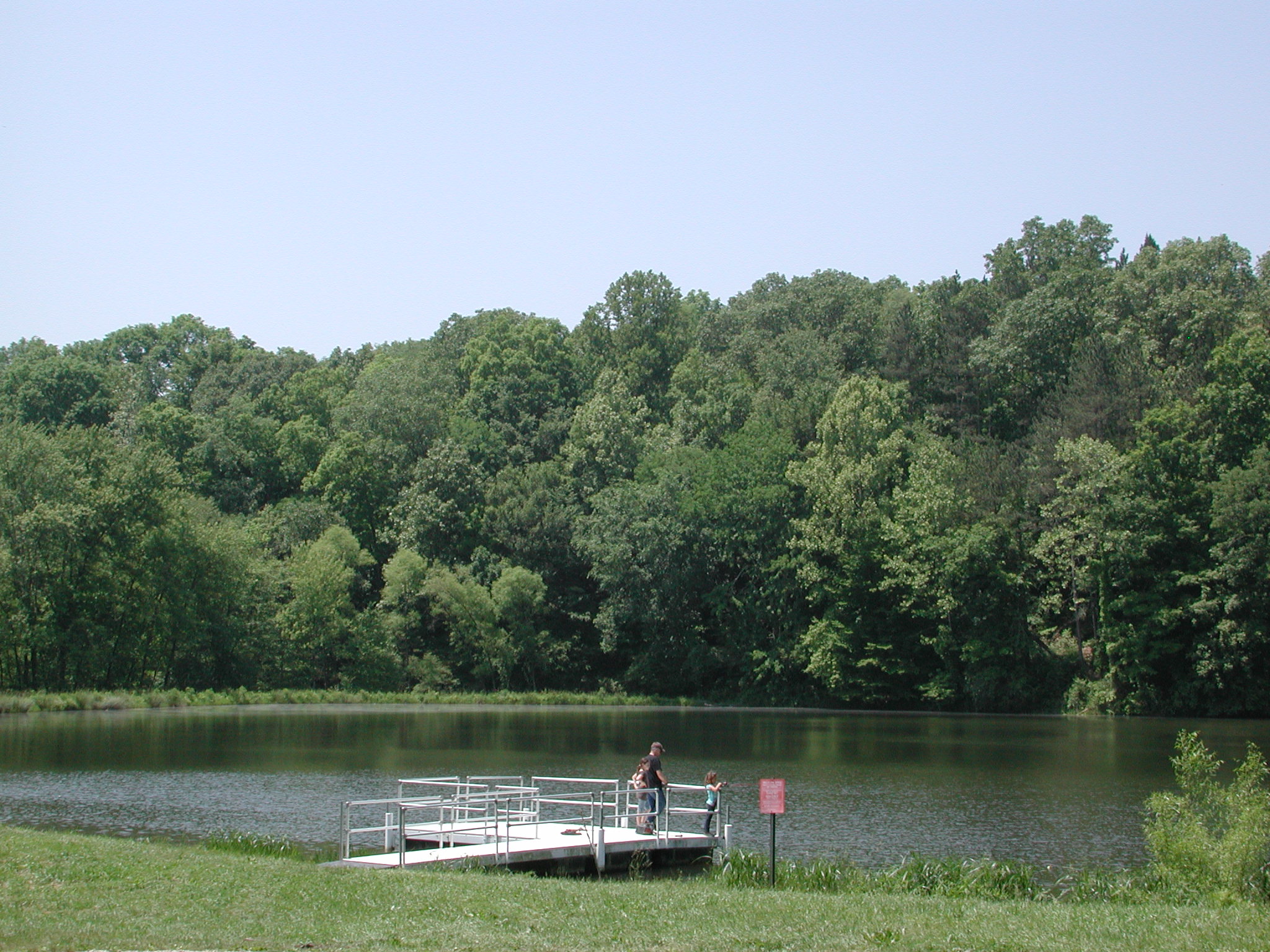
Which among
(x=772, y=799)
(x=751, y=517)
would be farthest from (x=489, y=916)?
(x=751, y=517)

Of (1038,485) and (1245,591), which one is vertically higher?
(1038,485)

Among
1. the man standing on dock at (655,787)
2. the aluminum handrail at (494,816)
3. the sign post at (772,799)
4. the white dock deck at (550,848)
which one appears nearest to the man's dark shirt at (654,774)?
the man standing on dock at (655,787)

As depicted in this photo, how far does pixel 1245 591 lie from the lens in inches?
2355

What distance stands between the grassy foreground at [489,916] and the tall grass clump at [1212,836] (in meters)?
1.42

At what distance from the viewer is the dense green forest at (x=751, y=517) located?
6366cm

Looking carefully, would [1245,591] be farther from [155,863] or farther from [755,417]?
[155,863]

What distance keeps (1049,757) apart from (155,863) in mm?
33671

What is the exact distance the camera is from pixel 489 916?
13328 millimetres

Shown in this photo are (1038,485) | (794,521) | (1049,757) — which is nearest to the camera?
(1049,757)

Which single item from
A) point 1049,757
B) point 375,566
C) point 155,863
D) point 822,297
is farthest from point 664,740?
point 822,297

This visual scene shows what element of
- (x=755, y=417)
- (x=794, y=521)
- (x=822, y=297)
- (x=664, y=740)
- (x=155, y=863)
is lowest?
(x=664, y=740)

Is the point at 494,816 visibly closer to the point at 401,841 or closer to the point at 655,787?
the point at 655,787

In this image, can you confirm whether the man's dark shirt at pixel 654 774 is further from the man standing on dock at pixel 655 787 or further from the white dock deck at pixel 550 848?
the white dock deck at pixel 550 848

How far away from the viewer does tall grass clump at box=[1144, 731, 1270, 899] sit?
1636cm
